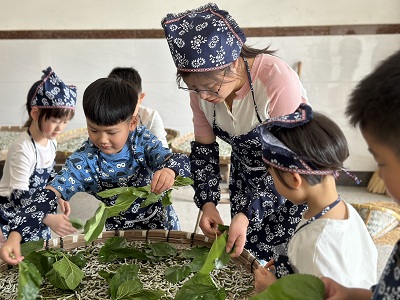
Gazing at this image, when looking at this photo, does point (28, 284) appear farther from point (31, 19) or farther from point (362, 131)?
point (31, 19)

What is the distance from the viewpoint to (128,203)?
5.18 feet

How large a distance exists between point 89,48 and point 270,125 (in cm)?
340

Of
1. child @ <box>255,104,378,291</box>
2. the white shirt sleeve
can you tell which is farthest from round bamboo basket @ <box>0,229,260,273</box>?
the white shirt sleeve

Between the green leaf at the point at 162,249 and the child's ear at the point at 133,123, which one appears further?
the child's ear at the point at 133,123

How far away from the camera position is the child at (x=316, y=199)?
1024 millimetres

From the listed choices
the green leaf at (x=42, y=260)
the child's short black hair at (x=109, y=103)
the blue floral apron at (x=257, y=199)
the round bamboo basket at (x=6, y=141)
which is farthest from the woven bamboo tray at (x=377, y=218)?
the round bamboo basket at (x=6, y=141)

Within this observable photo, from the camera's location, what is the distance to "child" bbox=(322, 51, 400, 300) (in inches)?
28.3

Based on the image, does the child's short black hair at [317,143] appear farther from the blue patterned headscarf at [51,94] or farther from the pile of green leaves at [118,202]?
the blue patterned headscarf at [51,94]

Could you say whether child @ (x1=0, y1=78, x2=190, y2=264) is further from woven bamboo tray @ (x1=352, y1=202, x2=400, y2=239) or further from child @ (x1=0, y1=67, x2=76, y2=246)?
woven bamboo tray @ (x1=352, y1=202, x2=400, y2=239)

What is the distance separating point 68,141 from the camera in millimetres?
3662

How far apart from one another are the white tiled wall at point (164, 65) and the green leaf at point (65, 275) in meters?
2.88

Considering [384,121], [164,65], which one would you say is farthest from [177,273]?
[164,65]

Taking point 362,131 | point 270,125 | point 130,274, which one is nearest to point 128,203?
point 130,274

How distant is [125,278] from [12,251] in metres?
0.37
